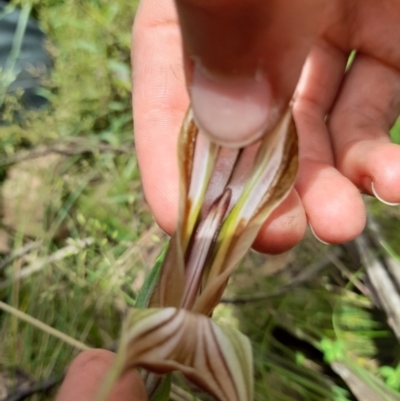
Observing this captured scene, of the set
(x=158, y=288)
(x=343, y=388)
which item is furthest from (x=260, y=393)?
(x=158, y=288)

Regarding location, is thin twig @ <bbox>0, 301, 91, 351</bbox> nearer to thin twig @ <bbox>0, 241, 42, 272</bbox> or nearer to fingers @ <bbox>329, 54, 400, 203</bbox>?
thin twig @ <bbox>0, 241, 42, 272</bbox>

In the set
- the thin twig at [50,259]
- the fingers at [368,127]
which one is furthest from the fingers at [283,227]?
the thin twig at [50,259]

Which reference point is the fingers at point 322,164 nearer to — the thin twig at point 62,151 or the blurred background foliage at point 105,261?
the blurred background foliage at point 105,261

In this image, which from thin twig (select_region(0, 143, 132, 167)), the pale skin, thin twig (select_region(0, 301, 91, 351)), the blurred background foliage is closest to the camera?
the pale skin

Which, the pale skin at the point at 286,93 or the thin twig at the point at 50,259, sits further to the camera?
the thin twig at the point at 50,259

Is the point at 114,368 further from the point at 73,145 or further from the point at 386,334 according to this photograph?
the point at 73,145

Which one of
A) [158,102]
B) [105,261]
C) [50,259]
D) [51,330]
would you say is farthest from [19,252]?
[158,102]

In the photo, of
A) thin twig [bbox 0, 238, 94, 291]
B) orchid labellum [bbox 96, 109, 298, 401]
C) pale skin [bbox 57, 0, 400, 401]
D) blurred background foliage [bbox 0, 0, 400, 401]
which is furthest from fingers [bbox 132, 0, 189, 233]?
thin twig [bbox 0, 238, 94, 291]
